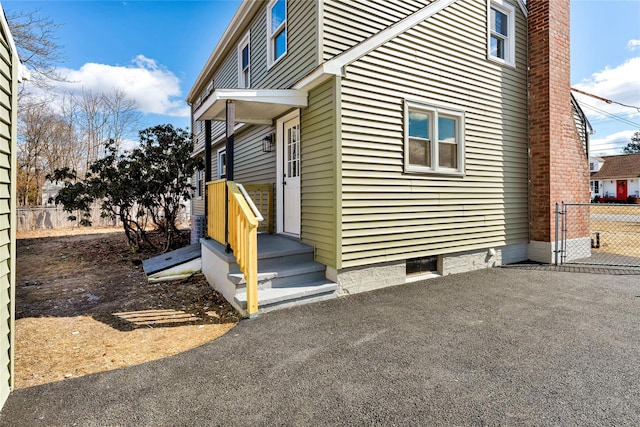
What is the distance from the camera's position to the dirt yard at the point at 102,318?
124 inches

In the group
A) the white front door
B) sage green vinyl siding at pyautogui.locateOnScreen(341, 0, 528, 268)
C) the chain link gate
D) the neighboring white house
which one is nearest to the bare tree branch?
the white front door

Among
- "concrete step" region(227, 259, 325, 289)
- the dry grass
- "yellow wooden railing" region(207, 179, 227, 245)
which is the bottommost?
the dry grass

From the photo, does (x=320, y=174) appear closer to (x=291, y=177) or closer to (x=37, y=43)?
(x=291, y=177)

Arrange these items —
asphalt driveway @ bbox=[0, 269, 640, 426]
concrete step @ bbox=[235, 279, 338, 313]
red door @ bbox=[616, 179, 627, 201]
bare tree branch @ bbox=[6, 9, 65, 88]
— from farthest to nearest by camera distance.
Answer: red door @ bbox=[616, 179, 627, 201] → bare tree branch @ bbox=[6, 9, 65, 88] → concrete step @ bbox=[235, 279, 338, 313] → asphalt driveway @ bbox=[0, 269, 640, 426]

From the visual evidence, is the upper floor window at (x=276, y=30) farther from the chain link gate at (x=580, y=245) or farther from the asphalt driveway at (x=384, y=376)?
the chain link gate at (x=580, y=245)

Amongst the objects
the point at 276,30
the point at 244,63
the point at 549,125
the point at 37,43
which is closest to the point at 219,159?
the point at 244,63

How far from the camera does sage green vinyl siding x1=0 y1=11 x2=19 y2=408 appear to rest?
244 centimetres

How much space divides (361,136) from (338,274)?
6.94ft

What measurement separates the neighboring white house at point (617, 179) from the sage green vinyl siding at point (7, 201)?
42.5m

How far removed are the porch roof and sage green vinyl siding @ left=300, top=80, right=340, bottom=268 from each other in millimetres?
298

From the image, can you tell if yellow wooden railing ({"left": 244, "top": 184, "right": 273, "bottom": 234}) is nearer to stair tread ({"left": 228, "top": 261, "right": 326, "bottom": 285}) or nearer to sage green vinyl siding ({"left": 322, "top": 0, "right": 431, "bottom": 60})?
stair tread ({"left": 228, "top": 261, "right": 326, "bottom": 285})

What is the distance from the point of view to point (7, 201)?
256 centimetres

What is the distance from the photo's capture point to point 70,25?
1116 cm

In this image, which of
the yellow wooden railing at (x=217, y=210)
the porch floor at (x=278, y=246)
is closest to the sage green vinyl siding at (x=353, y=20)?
the yellow wooden railing at (x=217, y=210)
